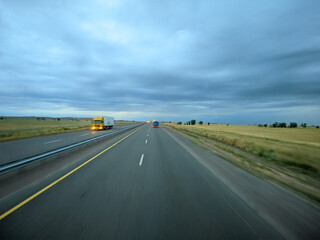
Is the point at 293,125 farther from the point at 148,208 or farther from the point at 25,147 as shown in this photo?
the point at 25,147

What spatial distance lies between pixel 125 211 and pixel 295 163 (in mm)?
10235

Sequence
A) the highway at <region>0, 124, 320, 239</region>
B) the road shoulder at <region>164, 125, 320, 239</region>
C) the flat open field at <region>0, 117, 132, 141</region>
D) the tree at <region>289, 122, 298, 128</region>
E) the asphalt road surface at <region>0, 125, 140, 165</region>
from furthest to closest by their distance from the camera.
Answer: the tree at <region>289, 122, 298, 128</region>
the flat open field at <region>0, 117, 132, 141</region>
the asphalt road surface at <region>0, 125, 140, 165</region>
the road shoulder at <region>164, 125, 320, 239</region>
the highway at <region>0, 124, 320, 239</region>

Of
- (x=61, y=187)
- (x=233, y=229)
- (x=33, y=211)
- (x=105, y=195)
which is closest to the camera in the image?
(x=233, y=229)

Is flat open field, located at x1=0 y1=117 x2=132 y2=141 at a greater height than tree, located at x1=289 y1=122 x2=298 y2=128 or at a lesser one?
lesser

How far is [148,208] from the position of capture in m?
3.50

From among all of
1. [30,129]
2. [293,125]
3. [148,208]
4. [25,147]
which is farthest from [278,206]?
[293,125]

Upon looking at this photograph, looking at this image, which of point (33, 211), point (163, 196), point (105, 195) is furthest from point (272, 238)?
point (33, 211)

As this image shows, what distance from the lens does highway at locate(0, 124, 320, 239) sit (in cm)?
272

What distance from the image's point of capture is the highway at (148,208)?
2725 mm

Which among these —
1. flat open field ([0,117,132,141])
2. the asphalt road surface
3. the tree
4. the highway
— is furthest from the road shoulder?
the tree

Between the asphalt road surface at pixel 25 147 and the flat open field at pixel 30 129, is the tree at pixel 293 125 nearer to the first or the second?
the asphalt road surface at pixel 25 147

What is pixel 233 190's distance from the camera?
4.57 metres

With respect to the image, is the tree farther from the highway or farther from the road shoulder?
the highway

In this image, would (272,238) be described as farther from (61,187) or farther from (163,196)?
(61,187)
